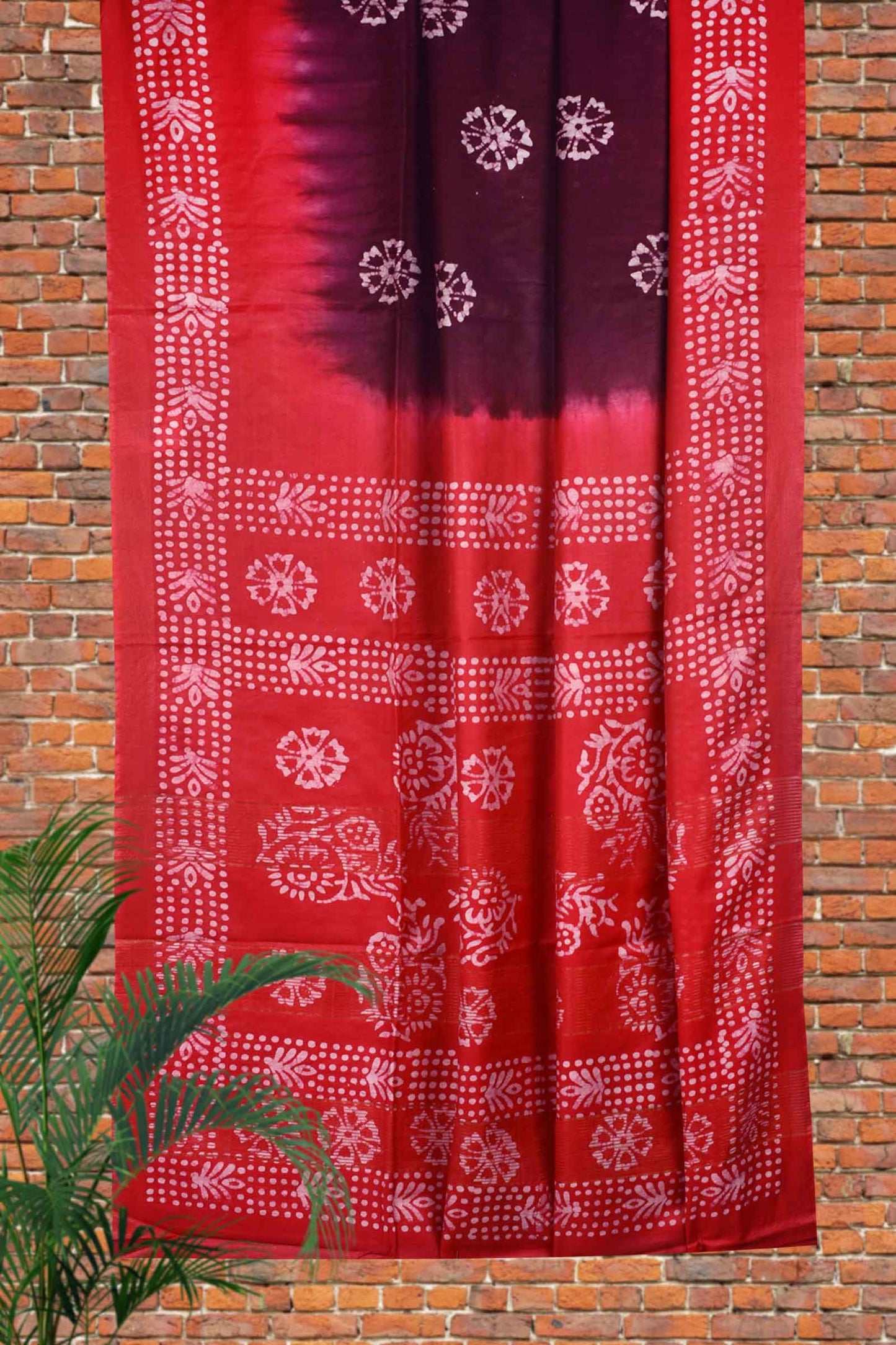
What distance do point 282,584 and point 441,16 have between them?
3.83 ft

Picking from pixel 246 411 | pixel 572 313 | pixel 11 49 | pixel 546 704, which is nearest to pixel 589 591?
pixel 546 704

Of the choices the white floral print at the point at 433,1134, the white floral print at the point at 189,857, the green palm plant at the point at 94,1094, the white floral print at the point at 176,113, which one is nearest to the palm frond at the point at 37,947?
the green palm plant at the point at 94,1094

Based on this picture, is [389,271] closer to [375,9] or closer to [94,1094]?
[375,9]

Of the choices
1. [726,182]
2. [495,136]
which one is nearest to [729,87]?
[726,182]

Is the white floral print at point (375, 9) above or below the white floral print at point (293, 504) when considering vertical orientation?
above

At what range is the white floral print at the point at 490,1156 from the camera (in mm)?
2494

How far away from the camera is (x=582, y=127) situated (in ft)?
8.13

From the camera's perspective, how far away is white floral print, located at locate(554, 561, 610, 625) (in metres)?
2.49

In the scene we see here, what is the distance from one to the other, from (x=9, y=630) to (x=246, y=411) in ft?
2.23

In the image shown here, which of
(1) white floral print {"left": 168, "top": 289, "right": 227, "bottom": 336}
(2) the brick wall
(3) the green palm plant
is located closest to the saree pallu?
(1) white floral print {"left": 168, "top": 289, "right": 227, "bottom": 336}

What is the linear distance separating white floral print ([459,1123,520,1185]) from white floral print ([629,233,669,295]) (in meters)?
1.72

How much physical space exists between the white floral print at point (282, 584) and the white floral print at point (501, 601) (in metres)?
0.34

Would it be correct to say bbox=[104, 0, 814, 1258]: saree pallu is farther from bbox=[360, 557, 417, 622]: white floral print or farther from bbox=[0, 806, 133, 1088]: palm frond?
bbox=[0, 806, 133, 1088]: palm frond

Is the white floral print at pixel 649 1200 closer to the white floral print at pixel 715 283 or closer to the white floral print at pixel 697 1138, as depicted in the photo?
the white floral print at pixel 697 1138
